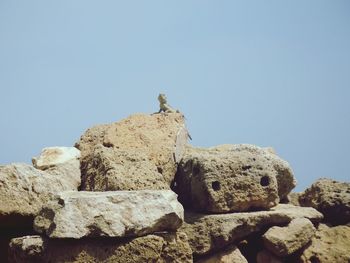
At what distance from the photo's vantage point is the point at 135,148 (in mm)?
5637

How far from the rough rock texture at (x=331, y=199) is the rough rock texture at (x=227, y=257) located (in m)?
2.11

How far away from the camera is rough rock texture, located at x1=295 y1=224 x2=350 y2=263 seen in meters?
5.57

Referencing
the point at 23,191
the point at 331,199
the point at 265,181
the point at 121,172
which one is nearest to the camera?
the point at 23,191

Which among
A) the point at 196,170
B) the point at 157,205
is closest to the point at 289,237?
the point at 196,170

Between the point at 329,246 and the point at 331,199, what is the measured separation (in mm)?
981

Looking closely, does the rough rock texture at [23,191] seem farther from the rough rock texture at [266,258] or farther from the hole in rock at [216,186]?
the rough rock texture at [266,258]

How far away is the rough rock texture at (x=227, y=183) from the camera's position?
524cm

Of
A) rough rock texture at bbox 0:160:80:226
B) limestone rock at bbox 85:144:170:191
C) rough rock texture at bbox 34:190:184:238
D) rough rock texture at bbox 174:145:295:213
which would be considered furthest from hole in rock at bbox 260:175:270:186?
rough rock texture at bbox 0:160:80:226

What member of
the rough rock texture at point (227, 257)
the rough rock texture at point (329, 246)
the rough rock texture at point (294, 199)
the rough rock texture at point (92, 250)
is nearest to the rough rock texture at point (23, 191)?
the rough rock texture at point (92, 250)

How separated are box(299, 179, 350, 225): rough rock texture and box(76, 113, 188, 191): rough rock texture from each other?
246cm

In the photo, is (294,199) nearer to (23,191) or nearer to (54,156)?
(54,156)

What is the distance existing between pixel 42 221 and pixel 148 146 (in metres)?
2.00

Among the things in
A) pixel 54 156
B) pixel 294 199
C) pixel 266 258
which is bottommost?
pixel 266 258

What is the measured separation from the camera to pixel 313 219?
6066mm
